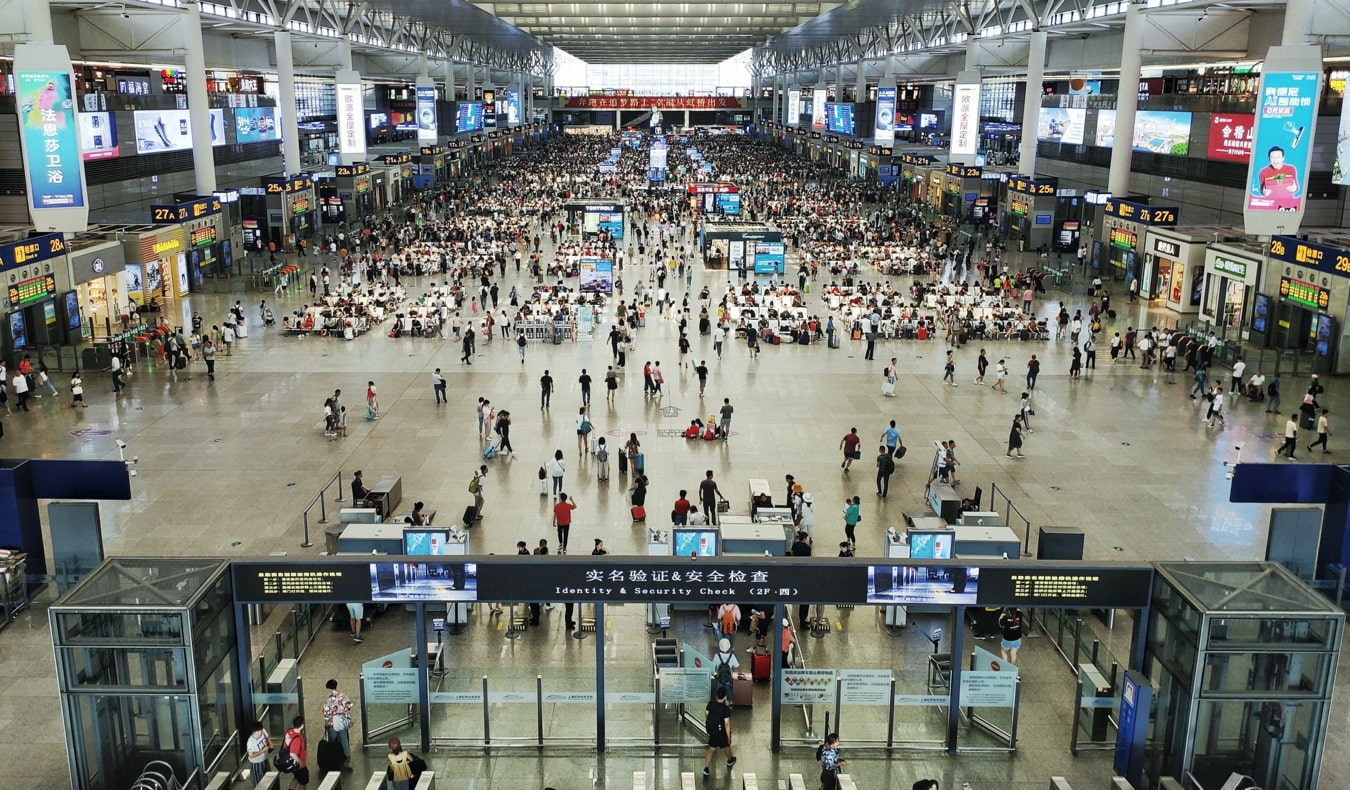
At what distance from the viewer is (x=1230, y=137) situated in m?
45.4

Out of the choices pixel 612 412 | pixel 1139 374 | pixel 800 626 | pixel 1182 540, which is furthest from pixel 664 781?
pixel 1139 374

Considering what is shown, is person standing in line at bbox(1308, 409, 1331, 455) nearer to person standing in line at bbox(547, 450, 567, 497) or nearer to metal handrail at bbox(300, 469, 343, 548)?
person standing in line at bbox(547, 450, 567, 497)

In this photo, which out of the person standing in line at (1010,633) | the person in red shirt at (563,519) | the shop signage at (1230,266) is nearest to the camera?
the person standing in line at (1010,633)

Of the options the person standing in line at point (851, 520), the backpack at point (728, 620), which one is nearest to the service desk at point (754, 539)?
the backpack at point (728, 620)

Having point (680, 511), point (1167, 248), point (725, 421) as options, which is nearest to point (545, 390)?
point (725, 421)

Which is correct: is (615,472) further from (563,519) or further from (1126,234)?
(1126,234)

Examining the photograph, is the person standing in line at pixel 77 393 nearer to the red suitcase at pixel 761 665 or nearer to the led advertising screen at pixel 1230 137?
the red suitcase at pixel 761 665

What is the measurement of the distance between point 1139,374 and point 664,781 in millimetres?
22507

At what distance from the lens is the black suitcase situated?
36.4 ft

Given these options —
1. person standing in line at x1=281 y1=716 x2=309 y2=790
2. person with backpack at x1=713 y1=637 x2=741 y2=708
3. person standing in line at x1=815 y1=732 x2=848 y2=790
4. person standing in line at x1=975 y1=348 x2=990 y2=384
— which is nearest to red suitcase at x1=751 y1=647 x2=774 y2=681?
person with backpack at x1=713 y1=637 x2=741 y2=708

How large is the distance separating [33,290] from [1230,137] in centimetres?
4441

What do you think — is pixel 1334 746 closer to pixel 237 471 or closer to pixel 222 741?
pixel 222 741

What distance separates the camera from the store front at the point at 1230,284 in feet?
108

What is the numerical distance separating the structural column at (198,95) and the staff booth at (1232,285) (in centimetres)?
3668
